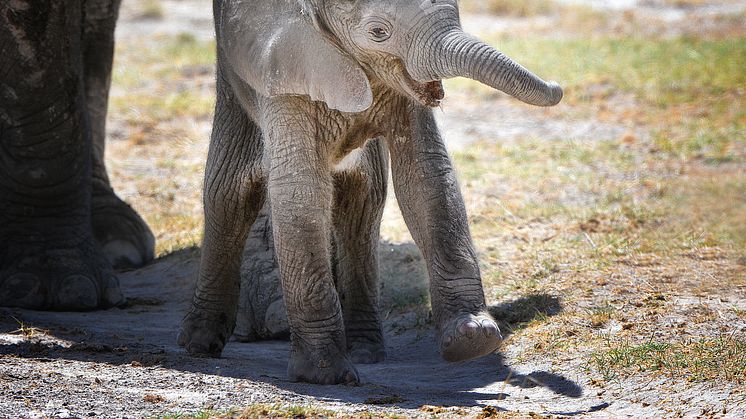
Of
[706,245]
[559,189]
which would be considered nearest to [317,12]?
[706,245]

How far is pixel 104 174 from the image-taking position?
779 centimetres

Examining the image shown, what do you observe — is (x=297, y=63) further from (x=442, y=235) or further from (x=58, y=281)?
(x=58, y=281)

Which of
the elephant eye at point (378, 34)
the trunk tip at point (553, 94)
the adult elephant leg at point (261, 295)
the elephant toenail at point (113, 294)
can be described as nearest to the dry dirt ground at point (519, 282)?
the elephant toenail at point (113, 294)

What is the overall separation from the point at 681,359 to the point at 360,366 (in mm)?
1330

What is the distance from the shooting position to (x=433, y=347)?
225 inches

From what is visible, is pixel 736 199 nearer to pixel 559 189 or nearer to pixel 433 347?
pixel 559 189

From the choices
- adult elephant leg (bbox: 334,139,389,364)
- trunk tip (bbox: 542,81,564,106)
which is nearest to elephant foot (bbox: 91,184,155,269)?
adult elephant leg (bbox: 334,139,389,364)

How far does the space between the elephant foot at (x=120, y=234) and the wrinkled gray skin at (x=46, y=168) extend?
19.0 inches

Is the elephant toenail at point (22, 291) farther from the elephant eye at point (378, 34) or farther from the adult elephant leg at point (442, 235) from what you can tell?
the elephant eye at point (378, 34)

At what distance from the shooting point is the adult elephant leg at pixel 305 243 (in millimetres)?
4748

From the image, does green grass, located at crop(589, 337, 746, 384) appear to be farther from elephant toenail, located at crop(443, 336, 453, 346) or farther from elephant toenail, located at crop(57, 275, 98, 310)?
elephant toenail, located at crop(57, 275, 98, 310)

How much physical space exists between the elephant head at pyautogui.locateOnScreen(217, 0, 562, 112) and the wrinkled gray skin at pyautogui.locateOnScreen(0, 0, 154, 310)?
1740 mm

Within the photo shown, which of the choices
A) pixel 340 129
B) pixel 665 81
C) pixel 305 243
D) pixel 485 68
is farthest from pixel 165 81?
pixel 485 68

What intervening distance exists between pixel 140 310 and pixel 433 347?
165 cm
